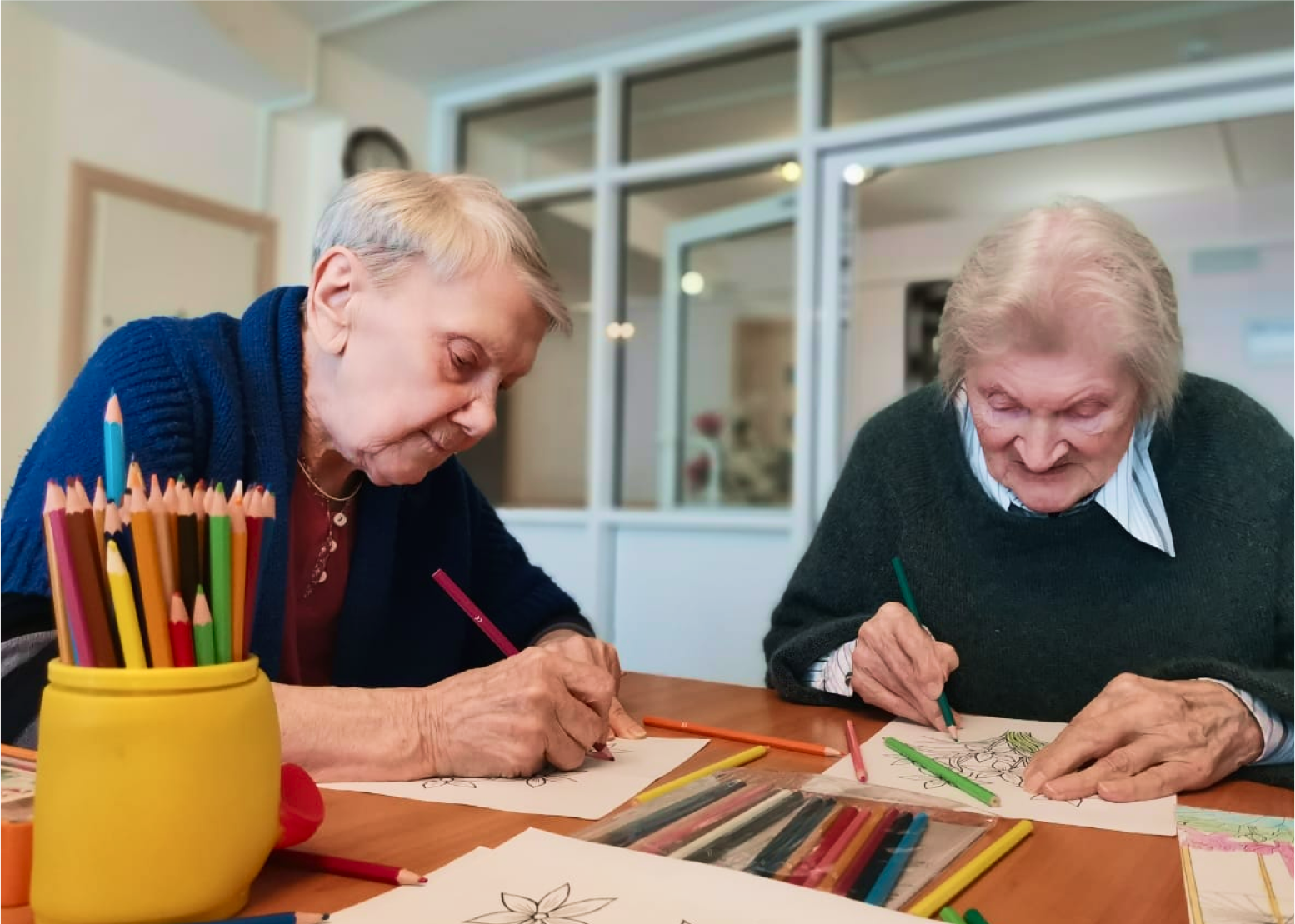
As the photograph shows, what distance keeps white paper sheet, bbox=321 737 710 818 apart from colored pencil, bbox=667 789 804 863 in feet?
0.34

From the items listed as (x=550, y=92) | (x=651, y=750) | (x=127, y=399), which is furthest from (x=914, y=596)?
(x=550, y=92)

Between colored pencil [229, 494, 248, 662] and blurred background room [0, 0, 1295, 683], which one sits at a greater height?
blurred background room [0, 0, 1295, 683]

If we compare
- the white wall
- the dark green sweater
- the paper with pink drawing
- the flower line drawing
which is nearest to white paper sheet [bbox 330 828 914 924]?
the flower line drawing

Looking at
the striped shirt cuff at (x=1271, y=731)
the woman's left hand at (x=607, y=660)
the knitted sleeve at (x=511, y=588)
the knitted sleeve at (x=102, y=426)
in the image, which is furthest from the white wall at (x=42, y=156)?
the striped shirt cuff at (x=1271, y=731)

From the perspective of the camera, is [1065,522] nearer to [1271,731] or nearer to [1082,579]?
[1082,579]

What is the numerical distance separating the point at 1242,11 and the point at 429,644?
2.85 meters

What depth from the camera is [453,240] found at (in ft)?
3.47

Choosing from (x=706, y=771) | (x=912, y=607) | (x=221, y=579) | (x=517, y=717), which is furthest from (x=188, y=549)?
(x=912, y=607)

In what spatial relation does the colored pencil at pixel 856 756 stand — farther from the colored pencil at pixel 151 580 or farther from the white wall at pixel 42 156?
the white wall at pixel 42 156

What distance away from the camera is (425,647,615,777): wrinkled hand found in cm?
87

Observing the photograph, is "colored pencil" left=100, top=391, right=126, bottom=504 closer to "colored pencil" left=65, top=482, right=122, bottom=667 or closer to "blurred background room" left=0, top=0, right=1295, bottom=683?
"colored pencil" left=65, top=482, right=122, bottom=667

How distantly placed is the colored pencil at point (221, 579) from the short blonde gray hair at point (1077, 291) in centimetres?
94

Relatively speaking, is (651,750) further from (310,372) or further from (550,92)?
(550,92)

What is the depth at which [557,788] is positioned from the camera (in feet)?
2.77
